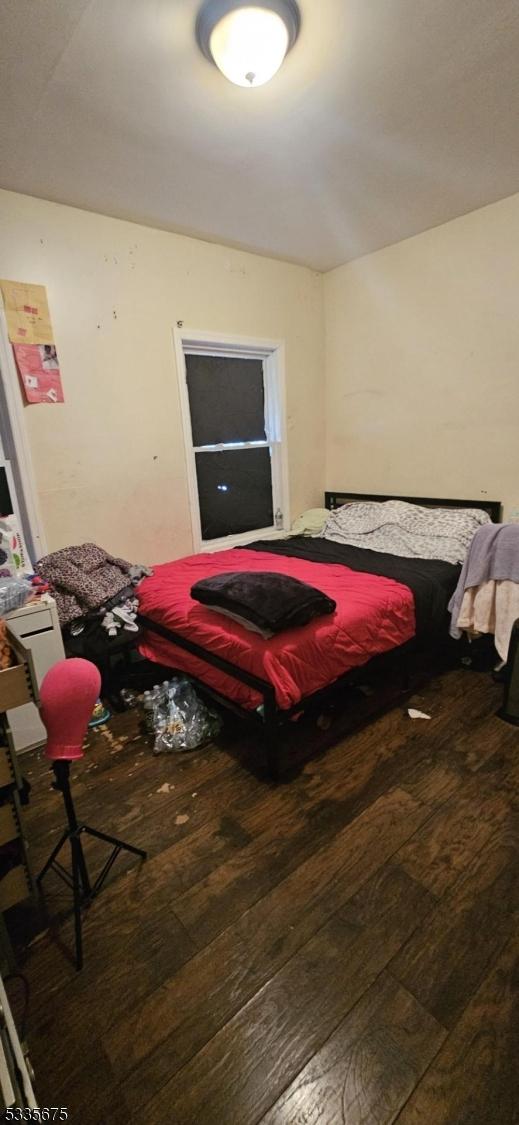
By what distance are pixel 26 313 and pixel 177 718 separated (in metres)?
2.21

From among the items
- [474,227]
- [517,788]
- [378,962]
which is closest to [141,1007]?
[378,962]

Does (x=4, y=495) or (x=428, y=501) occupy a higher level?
(x=4, y=495)

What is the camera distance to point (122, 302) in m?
2.73

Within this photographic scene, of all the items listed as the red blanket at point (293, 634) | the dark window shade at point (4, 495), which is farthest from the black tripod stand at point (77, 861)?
the dark window shade at point (4, 495)

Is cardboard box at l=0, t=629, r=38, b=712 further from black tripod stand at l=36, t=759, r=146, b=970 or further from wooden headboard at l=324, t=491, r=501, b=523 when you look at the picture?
wooden headboard at l=324, t=491, r=501, b=523

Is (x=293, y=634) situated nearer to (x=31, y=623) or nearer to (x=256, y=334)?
(x=31, y=623)

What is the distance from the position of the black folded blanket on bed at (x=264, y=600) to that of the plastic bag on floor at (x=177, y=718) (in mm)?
518

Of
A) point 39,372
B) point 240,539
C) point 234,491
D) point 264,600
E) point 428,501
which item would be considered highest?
point 39,372

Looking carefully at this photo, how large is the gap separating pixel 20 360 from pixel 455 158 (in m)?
2.40

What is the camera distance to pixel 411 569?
2.62m

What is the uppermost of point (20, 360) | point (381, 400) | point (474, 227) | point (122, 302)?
point (474, 227)

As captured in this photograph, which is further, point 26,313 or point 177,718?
point 26,313

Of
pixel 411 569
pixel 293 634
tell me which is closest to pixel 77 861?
pixel 293 634

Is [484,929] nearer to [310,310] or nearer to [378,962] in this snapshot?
[378,962]
